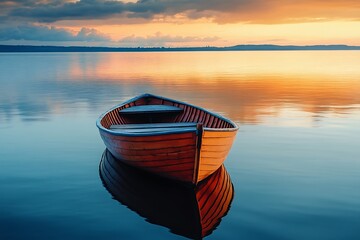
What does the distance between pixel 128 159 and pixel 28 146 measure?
19.8 feet

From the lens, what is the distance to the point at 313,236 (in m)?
7.66

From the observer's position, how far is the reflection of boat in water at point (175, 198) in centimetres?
835

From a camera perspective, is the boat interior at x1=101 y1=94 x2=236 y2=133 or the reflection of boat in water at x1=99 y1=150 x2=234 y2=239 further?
the boat interior at x1=101 y1=94 x2=236 y2=133

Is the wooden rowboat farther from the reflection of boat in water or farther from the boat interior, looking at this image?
the boat interior

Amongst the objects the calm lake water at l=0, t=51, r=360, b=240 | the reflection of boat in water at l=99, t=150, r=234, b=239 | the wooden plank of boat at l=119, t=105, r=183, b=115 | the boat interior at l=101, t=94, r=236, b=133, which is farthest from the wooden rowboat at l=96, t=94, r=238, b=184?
the wooden plank of boat at l=119, t=105, r=183, b=115

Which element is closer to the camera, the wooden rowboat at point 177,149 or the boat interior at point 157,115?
the wooden rowboat at point 177,149

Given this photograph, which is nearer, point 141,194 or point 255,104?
point 141,194

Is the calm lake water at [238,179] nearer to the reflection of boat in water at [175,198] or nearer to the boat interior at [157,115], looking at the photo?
the reflection of boat in water at [175,198]

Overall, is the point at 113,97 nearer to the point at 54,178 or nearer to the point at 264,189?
the point at 54,178

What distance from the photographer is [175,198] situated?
9430 mm

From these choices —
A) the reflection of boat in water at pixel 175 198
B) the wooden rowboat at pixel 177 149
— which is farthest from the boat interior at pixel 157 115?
the reflection of boat in water at pixel 175 198

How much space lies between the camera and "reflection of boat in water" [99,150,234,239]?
8.35 m

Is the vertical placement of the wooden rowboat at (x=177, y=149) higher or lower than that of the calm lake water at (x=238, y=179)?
higher

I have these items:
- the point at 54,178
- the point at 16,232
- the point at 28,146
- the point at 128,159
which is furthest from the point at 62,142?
the point at 16,232
